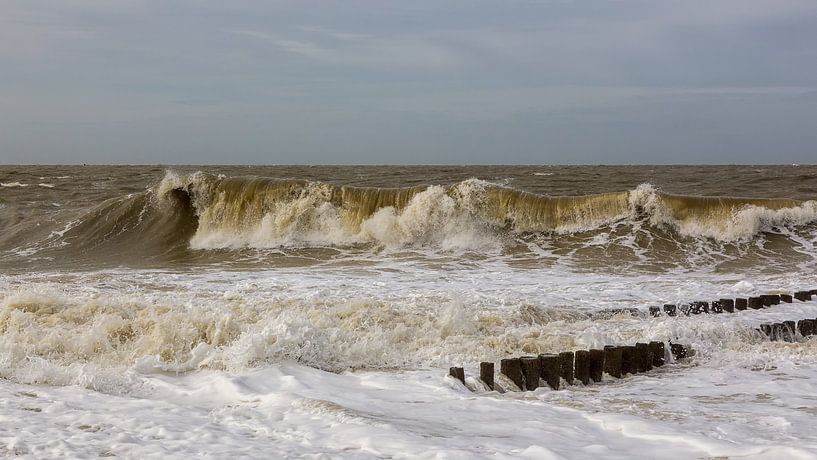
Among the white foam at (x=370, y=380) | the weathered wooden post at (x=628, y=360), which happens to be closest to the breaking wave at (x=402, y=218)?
the white foam at (x=370, y=380)

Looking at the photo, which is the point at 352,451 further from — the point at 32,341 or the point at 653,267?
the point at 653,267

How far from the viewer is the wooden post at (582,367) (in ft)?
22.2

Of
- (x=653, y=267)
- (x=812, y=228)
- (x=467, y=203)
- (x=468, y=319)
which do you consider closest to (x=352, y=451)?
(x=468, y=319)

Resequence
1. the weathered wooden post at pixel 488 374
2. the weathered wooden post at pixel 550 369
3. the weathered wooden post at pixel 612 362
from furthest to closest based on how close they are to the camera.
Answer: the weathered wooden post at pixel 612 362, the weathered wooden post at pixel 550 369, the weathered wooden post at pixel 488 374

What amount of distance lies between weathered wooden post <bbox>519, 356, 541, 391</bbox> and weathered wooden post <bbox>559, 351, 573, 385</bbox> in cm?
25

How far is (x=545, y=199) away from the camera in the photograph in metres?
21.0

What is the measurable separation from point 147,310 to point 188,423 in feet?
14.2

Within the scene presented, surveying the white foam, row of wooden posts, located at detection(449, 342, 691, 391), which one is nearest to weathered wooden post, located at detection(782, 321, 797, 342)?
the white foam

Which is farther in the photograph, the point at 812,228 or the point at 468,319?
the point at 812,228

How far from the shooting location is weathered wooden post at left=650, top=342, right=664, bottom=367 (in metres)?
7.41

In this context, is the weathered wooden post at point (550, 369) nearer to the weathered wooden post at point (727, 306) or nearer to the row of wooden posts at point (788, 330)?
the row of wooden posts at point (788, 330)

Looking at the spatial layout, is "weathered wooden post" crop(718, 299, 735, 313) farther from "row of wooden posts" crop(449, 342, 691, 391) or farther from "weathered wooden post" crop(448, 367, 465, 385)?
"weathered wooden post" crop(448, 367, 465, 385)

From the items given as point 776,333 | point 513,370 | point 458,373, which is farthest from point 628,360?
point 776,333

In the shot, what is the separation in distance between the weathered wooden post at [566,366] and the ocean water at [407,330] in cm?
17
